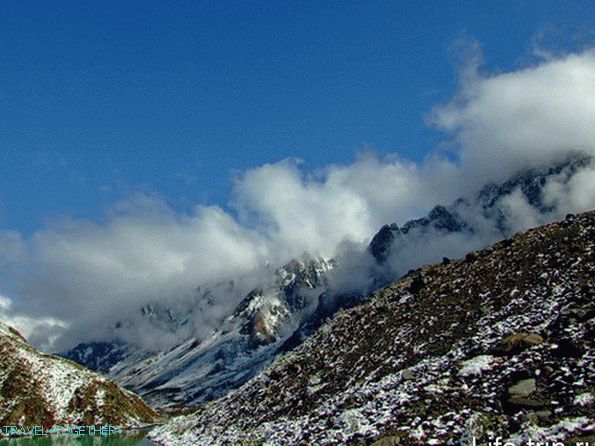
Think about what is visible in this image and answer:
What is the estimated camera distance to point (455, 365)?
109 feet

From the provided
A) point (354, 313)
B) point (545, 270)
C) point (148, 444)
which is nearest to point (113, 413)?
point (148, 444)

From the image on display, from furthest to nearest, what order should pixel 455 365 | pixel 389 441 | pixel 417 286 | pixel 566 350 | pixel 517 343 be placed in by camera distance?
pixel 417 286 → pixel 455 365 → pixel 517 343 → pixel 566 350 → pixel 389 441

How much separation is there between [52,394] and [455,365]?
111051 mm

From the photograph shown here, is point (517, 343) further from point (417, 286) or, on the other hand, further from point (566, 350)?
point (417, 286)

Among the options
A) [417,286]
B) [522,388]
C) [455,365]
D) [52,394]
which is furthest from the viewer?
[52,394]

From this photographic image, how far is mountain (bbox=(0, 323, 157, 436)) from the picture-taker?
109 meters

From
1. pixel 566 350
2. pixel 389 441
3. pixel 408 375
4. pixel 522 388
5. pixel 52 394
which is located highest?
pixel 52 394

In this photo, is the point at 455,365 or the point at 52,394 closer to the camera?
the point at 455,365

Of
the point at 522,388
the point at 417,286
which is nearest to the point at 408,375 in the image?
the point at 522,388

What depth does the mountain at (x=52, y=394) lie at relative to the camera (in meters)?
109

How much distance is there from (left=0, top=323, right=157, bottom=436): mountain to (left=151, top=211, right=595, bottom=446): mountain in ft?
193

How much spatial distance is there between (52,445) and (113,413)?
41470mm

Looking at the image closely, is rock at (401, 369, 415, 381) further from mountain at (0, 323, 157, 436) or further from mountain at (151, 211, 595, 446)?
mountain at (0, 323, 157, 436)

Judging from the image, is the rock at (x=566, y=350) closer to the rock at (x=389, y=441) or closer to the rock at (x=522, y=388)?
the rock at (x=522, y=388)
